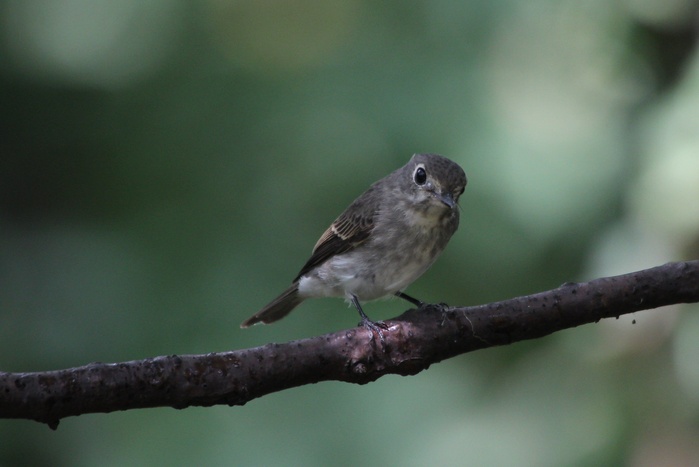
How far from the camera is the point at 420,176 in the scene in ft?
11.3

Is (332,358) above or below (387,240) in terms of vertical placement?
below

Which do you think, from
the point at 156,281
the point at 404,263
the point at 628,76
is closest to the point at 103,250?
the point at 156,281

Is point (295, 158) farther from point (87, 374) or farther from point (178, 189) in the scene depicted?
point (87, 374)

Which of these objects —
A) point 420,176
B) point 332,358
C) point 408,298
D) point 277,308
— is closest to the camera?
point 332,358

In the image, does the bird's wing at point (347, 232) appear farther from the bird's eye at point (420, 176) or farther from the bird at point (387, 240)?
the bird's eye at point (420, 176)

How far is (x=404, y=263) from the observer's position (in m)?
3.45

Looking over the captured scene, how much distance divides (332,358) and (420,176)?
51.5 inches

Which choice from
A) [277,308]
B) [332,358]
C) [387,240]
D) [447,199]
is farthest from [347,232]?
[332,358]

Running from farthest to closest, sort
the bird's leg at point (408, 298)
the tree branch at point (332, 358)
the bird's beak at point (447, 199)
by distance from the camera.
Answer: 1. the bird's leg at point (408, 298)
2. the bird's beak at point (447, 199)
3. the tree branch at point (332, 358)

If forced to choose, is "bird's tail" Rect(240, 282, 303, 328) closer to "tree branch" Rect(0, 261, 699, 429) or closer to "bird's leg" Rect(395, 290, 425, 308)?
"bird's leg" Rect(395, 290, 425, 308)

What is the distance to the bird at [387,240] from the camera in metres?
3.39

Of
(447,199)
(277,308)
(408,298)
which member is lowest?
(277,308)

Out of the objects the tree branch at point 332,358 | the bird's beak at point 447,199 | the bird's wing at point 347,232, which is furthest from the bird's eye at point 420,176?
the tree branch at point 332,358

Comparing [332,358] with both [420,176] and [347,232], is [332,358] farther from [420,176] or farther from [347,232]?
[347,232]
